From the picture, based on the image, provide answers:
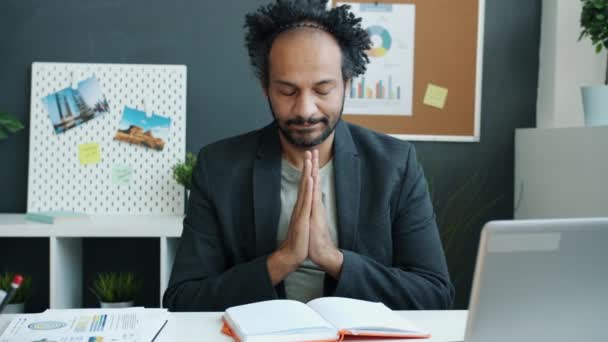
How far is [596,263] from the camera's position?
77 cm

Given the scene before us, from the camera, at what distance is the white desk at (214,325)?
104 centimetres

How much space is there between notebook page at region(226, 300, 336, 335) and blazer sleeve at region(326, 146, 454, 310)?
28 centimetres

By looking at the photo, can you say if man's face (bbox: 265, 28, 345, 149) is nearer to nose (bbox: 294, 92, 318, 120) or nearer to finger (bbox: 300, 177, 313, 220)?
nose (bbox: 294, 92, 318, 120)

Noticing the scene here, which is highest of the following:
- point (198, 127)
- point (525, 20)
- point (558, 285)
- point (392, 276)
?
point (525, 20)

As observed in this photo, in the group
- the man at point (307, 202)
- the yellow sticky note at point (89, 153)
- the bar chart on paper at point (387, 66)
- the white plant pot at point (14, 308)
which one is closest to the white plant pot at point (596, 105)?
the bar chart on paper at point (387, 66)

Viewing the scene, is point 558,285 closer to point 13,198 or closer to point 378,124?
point 378,124

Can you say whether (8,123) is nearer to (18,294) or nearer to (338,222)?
(18,294)

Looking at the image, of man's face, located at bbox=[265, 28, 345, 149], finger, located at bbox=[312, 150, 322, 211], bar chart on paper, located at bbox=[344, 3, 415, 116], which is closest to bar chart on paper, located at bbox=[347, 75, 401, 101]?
bar chart on paper, located at bbox=[344, 3, 415, 116]

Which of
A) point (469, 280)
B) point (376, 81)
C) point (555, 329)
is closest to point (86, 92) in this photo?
point (376, 81)

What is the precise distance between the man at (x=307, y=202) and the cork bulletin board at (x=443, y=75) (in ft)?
3.49

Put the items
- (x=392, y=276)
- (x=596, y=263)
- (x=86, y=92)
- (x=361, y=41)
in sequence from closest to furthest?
(x=596, y=263)
(x=392, y=276)
(x=361, y=41)
(x=86, y=92)

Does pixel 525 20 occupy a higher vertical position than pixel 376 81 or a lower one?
higher

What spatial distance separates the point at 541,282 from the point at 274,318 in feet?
1.50

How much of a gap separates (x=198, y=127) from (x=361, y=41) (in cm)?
124
